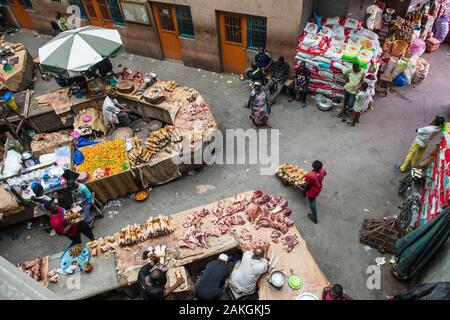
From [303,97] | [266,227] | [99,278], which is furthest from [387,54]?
[99,278]

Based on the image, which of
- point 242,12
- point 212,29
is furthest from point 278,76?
point 212,29

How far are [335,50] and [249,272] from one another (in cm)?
796

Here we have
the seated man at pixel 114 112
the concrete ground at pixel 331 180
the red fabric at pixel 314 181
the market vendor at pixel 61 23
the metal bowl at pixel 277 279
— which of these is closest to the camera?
the metal bowl at pixel 277 279

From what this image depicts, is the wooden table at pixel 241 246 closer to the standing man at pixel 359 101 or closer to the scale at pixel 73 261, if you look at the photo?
the scale at pixel 73 261

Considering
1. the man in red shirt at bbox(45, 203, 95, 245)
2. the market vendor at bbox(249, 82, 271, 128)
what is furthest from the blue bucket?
the market vendor at bbox(249, 82, 271, 128)

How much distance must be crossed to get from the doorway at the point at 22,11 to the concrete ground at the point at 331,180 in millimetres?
12117

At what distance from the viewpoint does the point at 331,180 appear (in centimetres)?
871

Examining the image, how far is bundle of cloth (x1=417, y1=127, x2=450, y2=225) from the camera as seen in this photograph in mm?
5912

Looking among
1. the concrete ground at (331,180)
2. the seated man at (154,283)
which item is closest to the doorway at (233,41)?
the concrete ground at (331,180)

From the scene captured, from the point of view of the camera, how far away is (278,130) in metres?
10.4

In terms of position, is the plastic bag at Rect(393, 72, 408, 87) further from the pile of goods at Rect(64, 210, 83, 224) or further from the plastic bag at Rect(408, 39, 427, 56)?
the pile of goods at Rect(64, 210, 83, 224)

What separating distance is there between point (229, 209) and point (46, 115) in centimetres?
772

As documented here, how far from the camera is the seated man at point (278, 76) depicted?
10.9 m

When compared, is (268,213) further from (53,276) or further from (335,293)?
(53,276)
